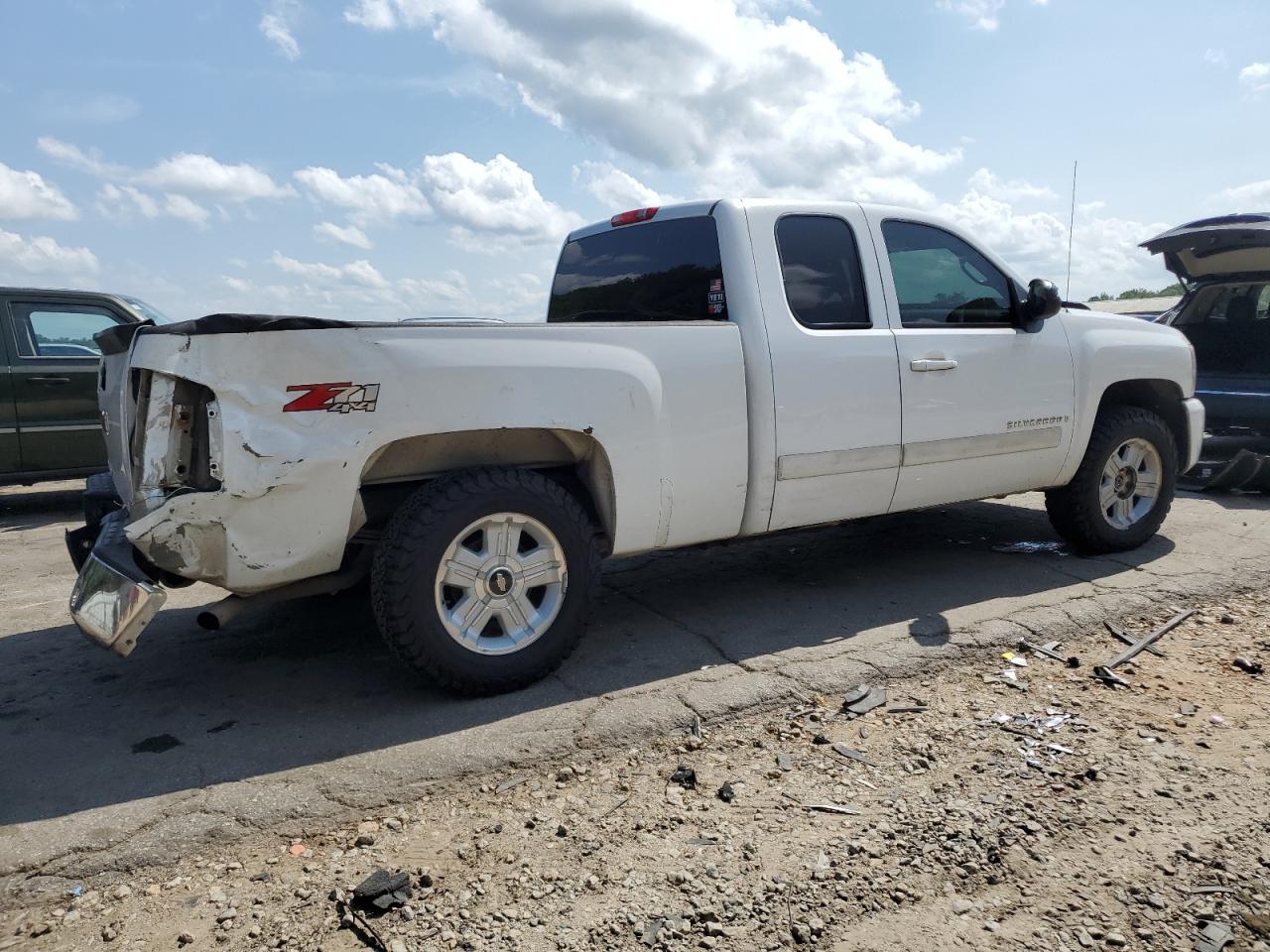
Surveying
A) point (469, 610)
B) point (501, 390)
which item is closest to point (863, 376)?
point (501, 390)

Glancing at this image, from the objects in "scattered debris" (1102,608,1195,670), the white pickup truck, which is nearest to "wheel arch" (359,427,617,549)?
the white pickup truck

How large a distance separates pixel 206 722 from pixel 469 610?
1.05 meters

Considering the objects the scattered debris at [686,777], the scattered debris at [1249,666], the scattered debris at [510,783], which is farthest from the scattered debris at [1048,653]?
the scattered debris at [510,783]

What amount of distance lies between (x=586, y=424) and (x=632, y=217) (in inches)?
59.5

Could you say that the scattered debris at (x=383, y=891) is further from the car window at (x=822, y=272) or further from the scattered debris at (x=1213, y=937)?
the car window at (x=822, y=272)

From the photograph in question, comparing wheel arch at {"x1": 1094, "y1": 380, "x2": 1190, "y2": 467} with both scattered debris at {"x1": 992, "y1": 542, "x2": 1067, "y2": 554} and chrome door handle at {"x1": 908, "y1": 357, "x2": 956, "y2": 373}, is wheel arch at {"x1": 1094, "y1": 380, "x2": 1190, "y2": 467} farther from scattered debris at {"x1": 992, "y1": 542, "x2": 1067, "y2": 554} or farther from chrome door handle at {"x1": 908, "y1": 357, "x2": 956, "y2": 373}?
chrome door handle at {"x1": 908, "y1": 357, "x2": 956, "y2": 373}

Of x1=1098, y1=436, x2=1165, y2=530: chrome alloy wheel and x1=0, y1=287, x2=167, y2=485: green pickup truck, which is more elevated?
x1=0, y1=287, x2=167, y2=485: green pickup truck

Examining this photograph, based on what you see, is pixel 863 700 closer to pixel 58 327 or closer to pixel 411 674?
pixel 411 674

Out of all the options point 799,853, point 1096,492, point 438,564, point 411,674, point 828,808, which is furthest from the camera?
point 1096,492

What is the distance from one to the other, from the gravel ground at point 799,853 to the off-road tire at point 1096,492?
6.63 feet

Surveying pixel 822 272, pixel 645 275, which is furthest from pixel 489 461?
pixel 822 272

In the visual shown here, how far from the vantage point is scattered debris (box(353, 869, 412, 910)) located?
91.9 inches

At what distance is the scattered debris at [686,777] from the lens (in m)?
2.93

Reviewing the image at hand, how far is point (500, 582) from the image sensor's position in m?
3.51
